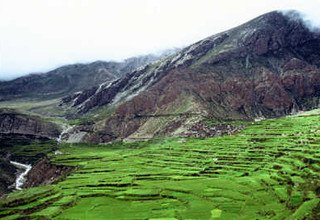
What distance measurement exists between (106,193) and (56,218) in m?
29.2

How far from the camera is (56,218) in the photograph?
168 metres

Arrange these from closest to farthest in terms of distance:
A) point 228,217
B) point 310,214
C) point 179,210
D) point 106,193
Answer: point 310,214, point 228,217, point 179,210, point 106,193

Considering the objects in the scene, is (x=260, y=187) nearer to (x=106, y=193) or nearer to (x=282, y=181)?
(x=282, y=181)

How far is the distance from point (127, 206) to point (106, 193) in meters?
23.0

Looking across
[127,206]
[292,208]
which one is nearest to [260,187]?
[292,208]

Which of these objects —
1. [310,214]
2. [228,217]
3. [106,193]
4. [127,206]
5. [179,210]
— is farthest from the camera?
[106,193]

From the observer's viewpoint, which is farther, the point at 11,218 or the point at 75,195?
the point at 75,195

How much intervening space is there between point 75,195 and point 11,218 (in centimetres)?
2574

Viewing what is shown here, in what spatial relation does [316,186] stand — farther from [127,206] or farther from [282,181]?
[127,206]

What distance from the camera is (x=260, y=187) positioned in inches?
6998

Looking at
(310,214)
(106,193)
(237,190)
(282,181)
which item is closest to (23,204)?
(106,193)

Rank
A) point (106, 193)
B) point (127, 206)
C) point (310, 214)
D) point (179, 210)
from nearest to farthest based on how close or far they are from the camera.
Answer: point (310, 214)
point (179, 210)
point (127, 206)
point (106, 193)

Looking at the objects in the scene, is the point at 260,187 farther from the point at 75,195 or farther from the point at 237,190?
the point at 75,195

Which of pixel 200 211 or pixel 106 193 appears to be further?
pixel 106 193
